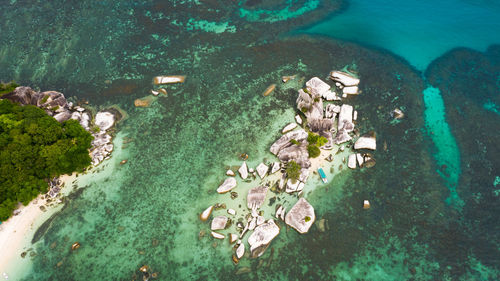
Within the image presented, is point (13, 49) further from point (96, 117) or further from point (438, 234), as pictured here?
point (438, 234)

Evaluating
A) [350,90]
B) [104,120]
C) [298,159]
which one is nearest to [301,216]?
[298,159]

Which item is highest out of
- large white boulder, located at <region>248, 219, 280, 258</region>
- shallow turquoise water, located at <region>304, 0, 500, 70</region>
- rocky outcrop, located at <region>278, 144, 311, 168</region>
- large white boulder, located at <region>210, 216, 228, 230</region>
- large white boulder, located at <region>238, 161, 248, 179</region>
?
shallow turquoise water, located at <region>304, 0, 500, 70</region>

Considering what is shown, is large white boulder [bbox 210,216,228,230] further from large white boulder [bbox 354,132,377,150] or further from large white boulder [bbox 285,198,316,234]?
large white boulder [bbox 354,132,377,150]

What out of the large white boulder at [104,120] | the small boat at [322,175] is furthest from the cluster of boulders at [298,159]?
the large white boulder at [104,120]

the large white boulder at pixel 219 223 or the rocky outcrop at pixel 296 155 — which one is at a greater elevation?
the rocky outcrop at pixel 296 155

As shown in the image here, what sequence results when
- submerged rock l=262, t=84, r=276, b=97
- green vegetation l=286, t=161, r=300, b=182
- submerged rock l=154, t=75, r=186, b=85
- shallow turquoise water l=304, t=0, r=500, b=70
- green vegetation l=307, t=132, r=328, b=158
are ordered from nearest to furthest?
green vegetation l=286, t=161, r=300, b=182 < green vegetation l=307, t=132, r=328, b=158 < submerged rock l=262, t=84, r=276, b=97 < submerged rock l=154, t=75, r=186, b=85 < shallow turquoise water l=304, t=0, r=500, b=70

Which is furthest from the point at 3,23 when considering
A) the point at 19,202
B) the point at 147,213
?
the point at 147,213

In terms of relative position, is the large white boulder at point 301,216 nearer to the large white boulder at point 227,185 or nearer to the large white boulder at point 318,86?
the large white boulder at point 227,185

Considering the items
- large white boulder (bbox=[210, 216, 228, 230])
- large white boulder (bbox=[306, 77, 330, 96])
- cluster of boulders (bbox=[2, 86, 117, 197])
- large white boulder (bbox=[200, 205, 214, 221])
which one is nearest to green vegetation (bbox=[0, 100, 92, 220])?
cluster of boulders (bbox=[2, 86, 117, 197])
